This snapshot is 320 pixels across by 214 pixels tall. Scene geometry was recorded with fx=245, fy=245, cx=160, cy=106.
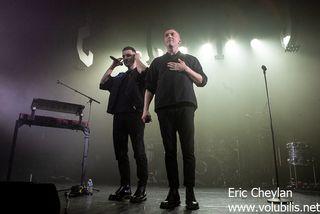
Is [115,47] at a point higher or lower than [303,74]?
higher

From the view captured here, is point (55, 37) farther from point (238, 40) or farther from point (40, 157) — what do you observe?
point (238, 40)

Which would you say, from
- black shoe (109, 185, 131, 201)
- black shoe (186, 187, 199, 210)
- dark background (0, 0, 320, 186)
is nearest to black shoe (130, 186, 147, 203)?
black shoe (109, 185, 131, 201)

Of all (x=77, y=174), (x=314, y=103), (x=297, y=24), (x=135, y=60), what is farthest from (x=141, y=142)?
(x=314, y=103)

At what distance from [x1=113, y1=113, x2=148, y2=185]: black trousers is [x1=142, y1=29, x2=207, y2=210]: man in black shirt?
1.03 ft

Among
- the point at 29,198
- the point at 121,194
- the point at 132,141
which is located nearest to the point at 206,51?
the point at 132,141

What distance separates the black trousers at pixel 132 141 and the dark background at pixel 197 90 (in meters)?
3.02

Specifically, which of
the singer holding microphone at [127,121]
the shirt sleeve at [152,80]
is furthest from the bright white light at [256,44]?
the shirt sleeve at [152,80]

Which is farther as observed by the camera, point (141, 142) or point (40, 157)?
point (40, 157)

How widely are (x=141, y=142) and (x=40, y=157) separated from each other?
4250mm

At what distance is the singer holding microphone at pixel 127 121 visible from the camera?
2.56 meters

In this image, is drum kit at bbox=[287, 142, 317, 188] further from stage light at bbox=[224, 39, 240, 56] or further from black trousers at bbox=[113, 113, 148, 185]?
black trousers at bbox=[113, 113, 148, 185]

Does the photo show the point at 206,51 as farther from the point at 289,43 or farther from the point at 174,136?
the point at 174,136

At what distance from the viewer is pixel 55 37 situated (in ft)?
19.9

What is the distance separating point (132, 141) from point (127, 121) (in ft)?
0.73
